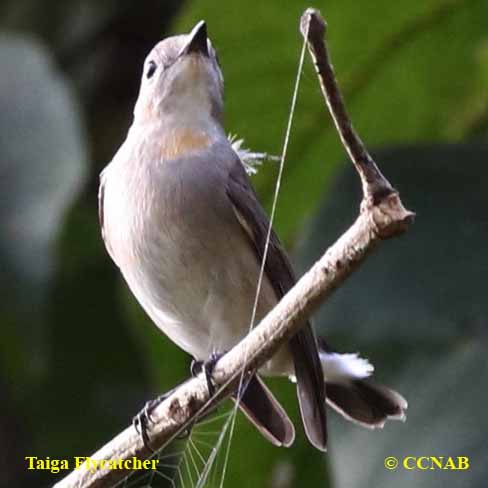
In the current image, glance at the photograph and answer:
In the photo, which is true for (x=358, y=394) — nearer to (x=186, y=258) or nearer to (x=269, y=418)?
(x=269, y=418)

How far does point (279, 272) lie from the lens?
265cm

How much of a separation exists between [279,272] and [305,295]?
0.91 m

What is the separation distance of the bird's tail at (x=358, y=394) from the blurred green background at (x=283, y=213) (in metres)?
0.05

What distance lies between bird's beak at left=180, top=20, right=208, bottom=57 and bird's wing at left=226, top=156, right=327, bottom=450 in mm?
235

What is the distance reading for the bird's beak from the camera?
264 centimetres

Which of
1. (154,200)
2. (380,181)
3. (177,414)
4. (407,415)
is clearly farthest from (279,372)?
(380,181)

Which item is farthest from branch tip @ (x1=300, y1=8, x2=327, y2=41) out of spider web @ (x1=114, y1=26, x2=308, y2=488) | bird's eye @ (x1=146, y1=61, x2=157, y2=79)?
bird's eye @ (x1=146, y1=61, x2=157, y2=79)

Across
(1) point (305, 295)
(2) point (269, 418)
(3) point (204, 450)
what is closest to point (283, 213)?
(3) point (204, 450)

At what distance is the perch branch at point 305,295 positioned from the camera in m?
1.62

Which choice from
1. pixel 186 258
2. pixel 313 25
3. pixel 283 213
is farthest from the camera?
pixel 283 213

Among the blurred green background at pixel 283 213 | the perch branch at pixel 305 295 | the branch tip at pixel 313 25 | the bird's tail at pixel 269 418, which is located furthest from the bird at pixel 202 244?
the branch tip at pixel 313 25

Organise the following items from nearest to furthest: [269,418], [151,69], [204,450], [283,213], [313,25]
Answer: [313,25]
[269,418]
[151,69]
[204,450]
[283,213]

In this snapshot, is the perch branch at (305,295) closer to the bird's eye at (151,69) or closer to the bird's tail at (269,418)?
the bird's tail at (269,418)

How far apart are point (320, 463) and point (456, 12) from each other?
1233 millimetres
